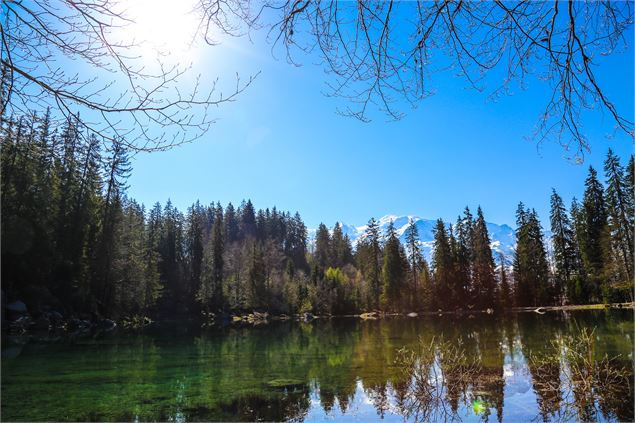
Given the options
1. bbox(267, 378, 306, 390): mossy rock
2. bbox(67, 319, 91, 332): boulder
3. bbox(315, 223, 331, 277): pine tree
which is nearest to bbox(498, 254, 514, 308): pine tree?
bbox(315, 223, 331, 277): pine tree

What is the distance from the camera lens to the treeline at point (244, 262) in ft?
93.8

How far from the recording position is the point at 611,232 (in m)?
41.2

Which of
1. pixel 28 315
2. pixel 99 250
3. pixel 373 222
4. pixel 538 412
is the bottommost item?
pixel 538 412

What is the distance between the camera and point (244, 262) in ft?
192

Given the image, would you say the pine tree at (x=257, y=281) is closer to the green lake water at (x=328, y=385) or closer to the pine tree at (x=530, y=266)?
the pine tree at (x=530, y=266)

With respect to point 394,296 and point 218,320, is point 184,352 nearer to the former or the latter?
point 218,320

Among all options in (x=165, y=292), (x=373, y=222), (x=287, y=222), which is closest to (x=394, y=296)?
(x=373, y=222)

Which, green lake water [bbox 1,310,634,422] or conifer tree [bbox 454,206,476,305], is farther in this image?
conifer tree [bbox 454,206,476,305]

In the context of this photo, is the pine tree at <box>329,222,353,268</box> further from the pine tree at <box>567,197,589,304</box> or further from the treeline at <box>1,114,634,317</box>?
the pine tree at <box>567,197,589,304</box>

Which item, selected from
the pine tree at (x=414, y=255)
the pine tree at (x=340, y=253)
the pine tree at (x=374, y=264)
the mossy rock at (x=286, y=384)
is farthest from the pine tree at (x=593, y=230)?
the mossy rock at (x=286, y=384)

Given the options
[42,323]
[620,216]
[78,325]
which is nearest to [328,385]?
[42,323]

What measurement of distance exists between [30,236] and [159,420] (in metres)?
24.3

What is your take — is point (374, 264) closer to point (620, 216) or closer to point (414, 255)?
point (414, 255)

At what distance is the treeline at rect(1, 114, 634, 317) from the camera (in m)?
28.6
